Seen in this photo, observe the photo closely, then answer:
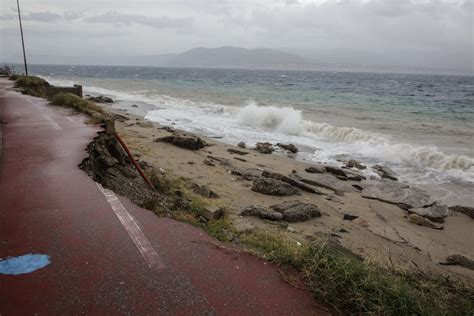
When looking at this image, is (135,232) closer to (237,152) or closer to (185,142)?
(185,142)

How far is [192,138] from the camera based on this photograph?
13.9m

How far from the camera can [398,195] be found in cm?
1014

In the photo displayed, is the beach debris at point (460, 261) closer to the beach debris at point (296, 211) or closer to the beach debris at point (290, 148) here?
the beach debris at point (296, 211)

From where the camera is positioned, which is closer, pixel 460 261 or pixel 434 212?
pixel 460 261

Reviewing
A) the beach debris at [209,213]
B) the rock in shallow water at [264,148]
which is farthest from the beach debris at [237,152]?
the beach debris at [209,213]

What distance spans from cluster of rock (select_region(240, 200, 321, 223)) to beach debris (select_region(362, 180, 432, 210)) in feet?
10.5

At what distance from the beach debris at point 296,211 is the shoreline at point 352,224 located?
15cm

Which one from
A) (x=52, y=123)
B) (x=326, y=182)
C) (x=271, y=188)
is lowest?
(x=326, y=182)

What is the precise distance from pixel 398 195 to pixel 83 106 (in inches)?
415

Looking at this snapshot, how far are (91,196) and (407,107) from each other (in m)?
31.4

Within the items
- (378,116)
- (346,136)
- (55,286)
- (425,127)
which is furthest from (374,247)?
(378,116)

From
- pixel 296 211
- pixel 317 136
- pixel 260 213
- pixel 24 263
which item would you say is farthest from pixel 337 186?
pixel 317 136

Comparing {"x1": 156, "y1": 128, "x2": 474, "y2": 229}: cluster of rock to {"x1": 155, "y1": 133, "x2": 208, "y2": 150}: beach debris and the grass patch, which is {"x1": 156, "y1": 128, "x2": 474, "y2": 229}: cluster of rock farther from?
the grass patch

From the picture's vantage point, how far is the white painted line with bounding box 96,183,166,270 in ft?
12.3
